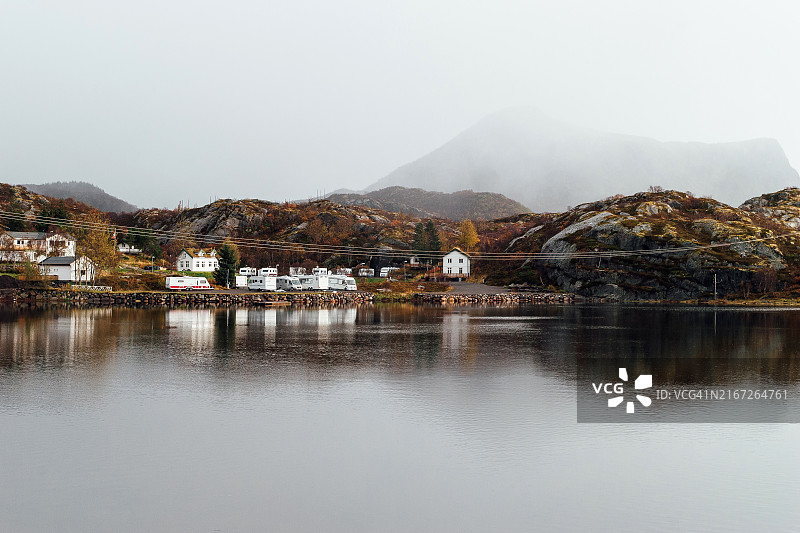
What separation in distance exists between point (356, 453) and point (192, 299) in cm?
8490

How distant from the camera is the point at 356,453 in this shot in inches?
635

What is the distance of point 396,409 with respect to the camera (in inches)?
834

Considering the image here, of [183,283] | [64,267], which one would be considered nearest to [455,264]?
[183,283]

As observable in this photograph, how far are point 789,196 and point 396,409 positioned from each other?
211m

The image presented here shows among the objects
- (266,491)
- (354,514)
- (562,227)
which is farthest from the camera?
(562,227)

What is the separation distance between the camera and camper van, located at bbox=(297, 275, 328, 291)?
12031cm

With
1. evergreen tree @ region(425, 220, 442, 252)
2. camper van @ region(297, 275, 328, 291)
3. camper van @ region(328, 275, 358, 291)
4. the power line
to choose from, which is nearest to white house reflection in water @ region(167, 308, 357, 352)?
camper van @ region(297, 275, 328, 291)

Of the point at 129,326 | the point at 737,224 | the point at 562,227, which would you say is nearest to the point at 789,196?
the point at 737,224

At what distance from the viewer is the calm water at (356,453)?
1212 centimetres

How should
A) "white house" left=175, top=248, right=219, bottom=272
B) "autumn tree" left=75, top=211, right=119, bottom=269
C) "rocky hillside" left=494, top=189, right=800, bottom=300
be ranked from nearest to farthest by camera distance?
"autumn tree" left=75, top=211, right=119, bottom=269 → "rocky hillside" left=494, top=189, right=800, bottom=300 → "white house" left=175, top=248, right=219, bottom=272

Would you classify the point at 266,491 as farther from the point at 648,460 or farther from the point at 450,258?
the point at 450,258

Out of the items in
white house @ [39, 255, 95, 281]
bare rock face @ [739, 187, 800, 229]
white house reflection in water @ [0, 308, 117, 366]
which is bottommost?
white house reflection in water @ [0, 308, 117, 366]

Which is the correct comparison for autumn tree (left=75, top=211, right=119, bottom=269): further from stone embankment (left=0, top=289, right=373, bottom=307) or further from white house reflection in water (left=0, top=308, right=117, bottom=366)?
white house reflection in water (left=0, top=308, right=117, bottom=366)

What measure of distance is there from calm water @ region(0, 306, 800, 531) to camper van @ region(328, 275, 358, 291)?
89792 millimetres
